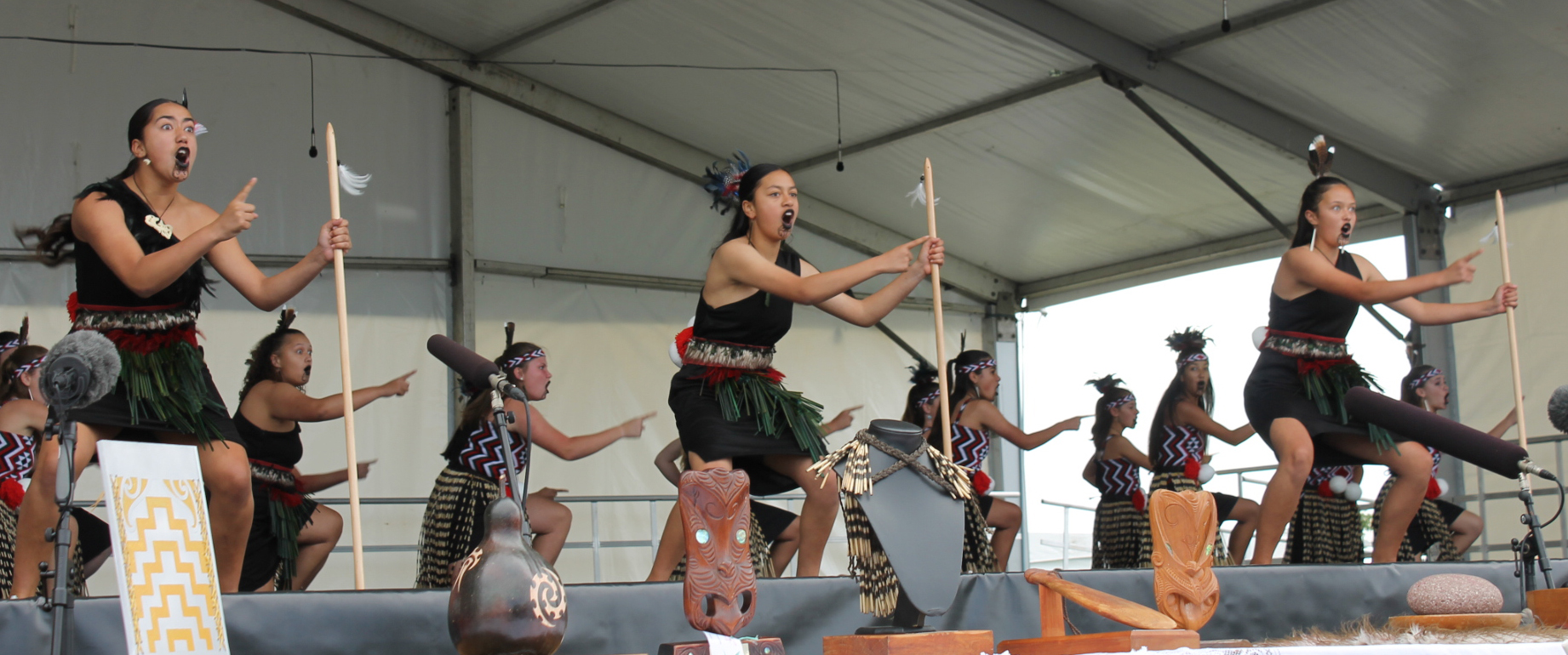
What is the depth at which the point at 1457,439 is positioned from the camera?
2.58 meters

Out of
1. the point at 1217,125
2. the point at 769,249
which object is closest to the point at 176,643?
the point at 769,249

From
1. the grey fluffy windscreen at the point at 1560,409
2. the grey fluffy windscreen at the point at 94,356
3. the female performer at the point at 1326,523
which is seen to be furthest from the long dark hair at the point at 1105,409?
the grey fluffy windscreen at the point at 94,356

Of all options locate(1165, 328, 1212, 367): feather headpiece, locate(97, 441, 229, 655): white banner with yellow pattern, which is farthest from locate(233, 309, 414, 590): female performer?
locate(1165, 328, 1212, 367): feather headpiece

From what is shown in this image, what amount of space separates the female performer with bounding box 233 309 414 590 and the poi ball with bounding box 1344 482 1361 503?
4.08m

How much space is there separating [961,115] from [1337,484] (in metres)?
2.84

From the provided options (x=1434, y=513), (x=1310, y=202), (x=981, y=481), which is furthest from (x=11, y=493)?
(x=1434, y=513)

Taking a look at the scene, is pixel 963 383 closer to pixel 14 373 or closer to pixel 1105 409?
pixel 1105 409

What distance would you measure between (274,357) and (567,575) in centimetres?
330

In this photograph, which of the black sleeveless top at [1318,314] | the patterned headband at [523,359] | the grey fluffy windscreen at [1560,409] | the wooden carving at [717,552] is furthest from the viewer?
the patterned headband at [523,359]

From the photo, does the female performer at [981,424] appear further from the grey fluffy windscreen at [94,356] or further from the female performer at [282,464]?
the grey fluffy windscreen at [94,356]

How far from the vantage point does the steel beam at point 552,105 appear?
304 inches

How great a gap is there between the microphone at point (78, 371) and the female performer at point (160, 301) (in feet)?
2.09

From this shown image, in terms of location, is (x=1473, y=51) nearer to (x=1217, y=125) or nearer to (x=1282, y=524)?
(x=1217, y=125)

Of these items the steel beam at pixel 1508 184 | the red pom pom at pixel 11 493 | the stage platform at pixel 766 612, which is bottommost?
the stage platform at pixel 766 612
